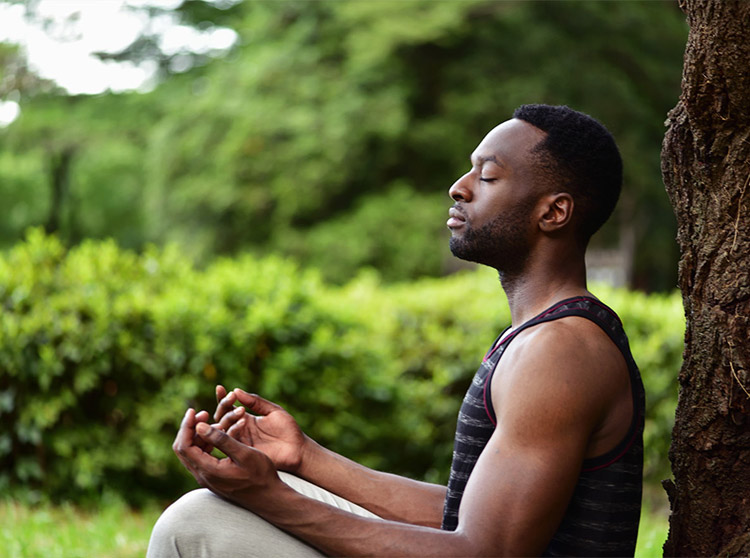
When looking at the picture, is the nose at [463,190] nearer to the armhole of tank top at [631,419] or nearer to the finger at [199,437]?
the armhole of tank top at [631,419]

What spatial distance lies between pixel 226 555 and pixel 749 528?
4.33ft

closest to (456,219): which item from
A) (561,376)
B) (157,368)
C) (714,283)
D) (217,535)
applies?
(561,376)

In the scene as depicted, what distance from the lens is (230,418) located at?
2475 mm

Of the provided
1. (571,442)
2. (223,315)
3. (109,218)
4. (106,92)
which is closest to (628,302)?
(223,315)

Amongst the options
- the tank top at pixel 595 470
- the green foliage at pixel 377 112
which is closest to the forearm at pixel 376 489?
the tank top at pixel 595 470

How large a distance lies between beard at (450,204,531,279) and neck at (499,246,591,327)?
4cm

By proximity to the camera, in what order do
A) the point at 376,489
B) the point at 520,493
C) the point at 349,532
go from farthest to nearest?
the point at 376,489 → the point at 349,532 → the point at 520,493

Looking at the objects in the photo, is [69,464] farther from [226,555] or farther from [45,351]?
[226,555]

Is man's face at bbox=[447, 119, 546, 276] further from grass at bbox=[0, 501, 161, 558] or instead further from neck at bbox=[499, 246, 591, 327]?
grass at bbox=[0, 501, 161, 558]

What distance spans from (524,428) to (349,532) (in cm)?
48

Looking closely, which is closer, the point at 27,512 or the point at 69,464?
the point at 27,512

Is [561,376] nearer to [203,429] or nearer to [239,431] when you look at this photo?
[203,429]

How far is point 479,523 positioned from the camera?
1.85m

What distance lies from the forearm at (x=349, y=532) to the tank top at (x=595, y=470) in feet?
0.85
